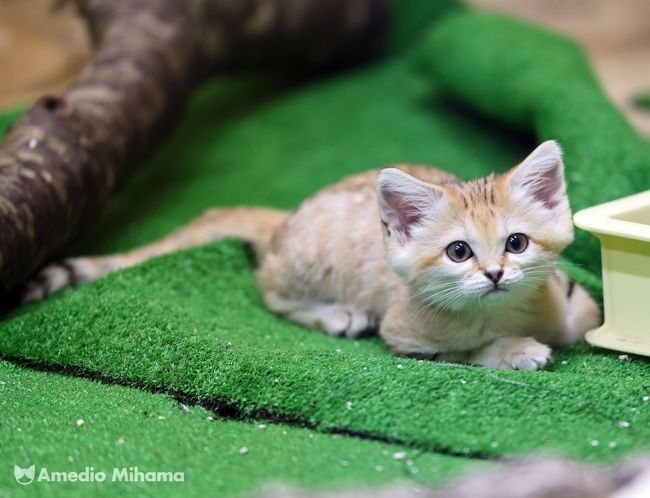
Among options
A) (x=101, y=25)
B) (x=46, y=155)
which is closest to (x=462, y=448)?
(x=46, y=155)

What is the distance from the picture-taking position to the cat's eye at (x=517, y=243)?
8.31 feet

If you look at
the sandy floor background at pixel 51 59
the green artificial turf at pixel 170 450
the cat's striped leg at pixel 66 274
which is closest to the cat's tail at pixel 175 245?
the cat's striped leg at pixel 66 274

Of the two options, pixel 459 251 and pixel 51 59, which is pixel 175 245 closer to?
pixel 459 251

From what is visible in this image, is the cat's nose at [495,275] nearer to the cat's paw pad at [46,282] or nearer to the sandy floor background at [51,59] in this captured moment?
the cat's paw pad at [46,282]

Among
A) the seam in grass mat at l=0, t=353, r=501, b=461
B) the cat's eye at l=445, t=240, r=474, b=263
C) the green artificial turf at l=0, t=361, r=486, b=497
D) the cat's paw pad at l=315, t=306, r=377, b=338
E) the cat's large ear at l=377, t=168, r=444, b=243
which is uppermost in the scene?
the cat's large ear at l=377, t=168, r=444, b=243

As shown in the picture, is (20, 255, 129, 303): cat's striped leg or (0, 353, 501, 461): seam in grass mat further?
(20, 255, 129, 303): cat's striped leg

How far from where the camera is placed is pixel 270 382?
2.49m

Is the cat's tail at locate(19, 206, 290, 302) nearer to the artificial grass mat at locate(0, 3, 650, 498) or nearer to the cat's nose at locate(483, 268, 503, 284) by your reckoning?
the artificial grass mat at locate(0, 3, 650, 498)

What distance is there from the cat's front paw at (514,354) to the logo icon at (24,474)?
4.29 ft

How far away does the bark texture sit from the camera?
321 centimetres

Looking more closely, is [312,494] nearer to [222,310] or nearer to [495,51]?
[222,310]

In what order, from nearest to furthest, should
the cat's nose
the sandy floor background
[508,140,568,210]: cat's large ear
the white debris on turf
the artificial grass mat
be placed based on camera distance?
the white debris on turf
the artificial grass mat
the cat's nose
[508,140,568,210]: cat's large ear
the sandy floor background

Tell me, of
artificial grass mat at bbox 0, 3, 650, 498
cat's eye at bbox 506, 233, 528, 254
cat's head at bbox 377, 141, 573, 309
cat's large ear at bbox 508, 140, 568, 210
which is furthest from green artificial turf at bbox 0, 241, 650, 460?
cat's large ear at bbox 508, 140, 568, 210

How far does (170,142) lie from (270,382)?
304cm
